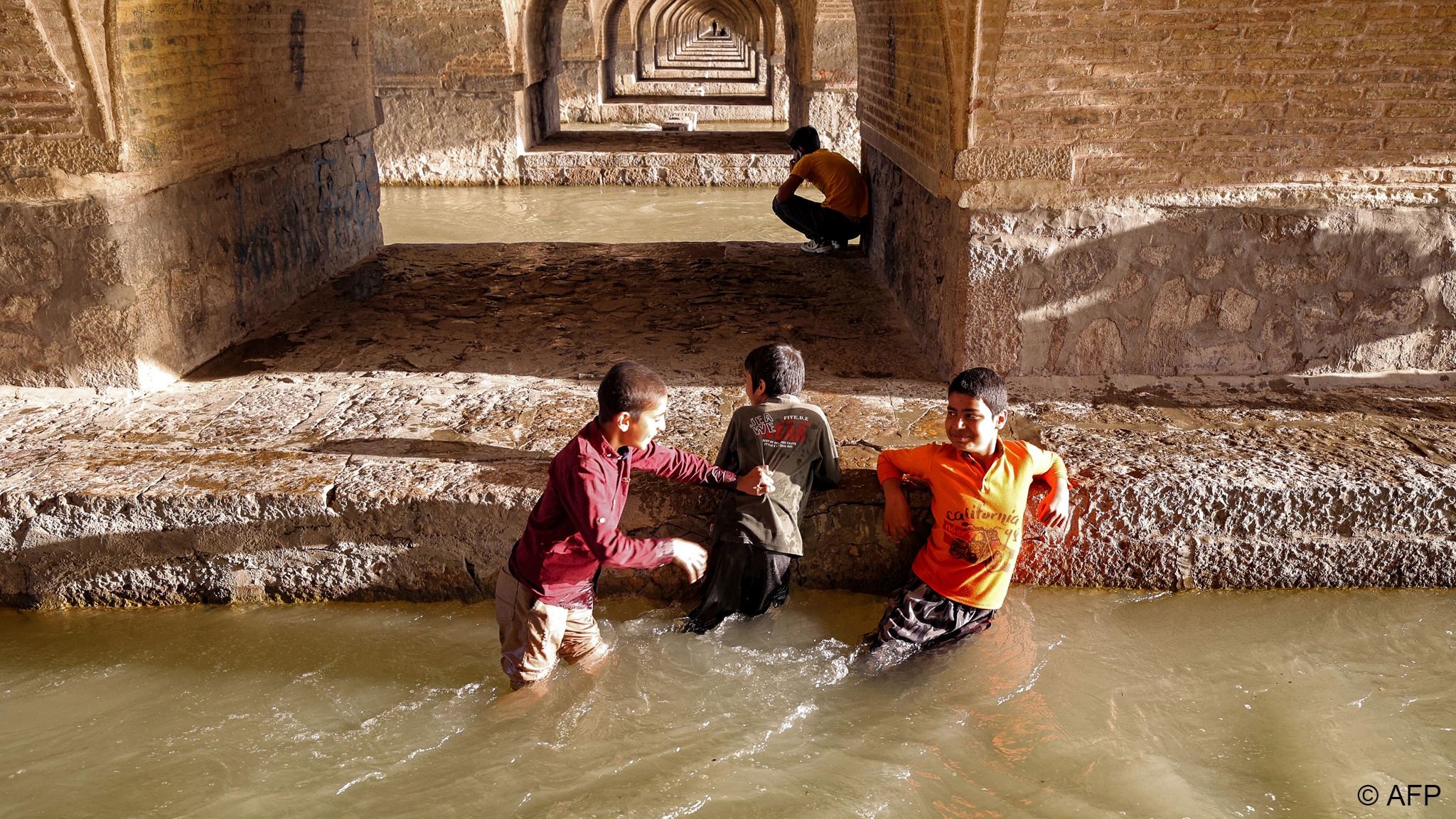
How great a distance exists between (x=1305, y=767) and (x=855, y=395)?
83.6 inches

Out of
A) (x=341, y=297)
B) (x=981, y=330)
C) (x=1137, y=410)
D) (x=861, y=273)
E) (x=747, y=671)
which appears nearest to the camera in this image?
(x=747, y=671)

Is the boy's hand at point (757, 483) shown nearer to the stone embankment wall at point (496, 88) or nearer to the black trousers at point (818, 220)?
the black trousers at point (818, 220)

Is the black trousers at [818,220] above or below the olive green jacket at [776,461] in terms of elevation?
above

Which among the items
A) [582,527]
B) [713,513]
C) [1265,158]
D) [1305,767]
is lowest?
[1305,767]

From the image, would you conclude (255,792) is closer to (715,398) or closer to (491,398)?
(491,398)

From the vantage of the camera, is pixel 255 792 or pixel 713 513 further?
pixel 713 513

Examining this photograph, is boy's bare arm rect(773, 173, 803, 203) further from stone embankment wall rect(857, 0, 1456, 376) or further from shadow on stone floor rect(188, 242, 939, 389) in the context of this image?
stone embankment wall rect(857, 0, 1456, 376)

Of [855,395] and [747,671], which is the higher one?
[855,395]

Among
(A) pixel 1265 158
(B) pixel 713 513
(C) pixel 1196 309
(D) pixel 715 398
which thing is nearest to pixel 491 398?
(D) pixel 715 398

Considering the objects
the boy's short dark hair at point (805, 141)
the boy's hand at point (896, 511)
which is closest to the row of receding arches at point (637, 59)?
the boy's short dark hair at point (805, 141)

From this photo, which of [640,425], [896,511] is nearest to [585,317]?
[896,511]

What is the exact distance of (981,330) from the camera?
14.1 feet

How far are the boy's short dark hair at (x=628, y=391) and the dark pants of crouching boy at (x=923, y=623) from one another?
3.32 feet

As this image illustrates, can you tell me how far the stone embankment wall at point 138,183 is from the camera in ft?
12.4
